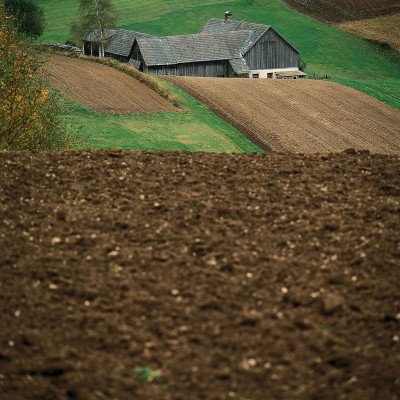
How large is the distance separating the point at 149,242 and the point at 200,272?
111 centimetres

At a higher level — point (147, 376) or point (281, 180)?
point (281, 180)

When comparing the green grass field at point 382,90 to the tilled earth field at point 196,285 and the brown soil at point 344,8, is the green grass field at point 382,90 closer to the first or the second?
the brown soil at point 344,8

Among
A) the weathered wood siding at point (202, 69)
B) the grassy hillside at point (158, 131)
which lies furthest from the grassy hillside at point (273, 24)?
the grassy hillside at point (158, 131)

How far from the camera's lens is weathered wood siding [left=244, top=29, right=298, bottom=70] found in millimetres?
62875

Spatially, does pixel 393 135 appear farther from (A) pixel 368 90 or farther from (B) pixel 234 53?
(B) pixel 234 53

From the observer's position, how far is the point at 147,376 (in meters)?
5.58

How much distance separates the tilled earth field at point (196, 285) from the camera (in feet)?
18.7

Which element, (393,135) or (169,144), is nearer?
(169,144)

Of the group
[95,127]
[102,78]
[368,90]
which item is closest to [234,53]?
[368,90]

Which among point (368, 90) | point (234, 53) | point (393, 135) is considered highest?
point (234, 53)

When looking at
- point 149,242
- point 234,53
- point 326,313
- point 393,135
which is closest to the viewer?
point 326,313

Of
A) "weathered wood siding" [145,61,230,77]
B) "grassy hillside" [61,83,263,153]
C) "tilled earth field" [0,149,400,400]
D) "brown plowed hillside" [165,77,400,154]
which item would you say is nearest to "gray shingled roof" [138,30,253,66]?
"weathered wood siding" [145,61,230,77]

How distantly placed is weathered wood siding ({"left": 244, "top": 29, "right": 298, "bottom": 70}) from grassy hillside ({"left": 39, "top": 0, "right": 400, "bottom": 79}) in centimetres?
496

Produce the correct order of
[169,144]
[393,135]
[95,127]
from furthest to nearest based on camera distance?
[393,135] → [95,127] → [169,144]
